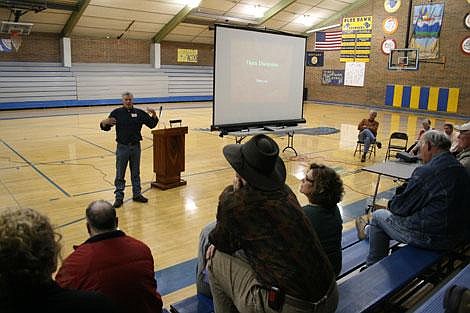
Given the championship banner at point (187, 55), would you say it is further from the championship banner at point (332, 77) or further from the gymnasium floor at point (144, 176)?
the gymnasium floor at point (144, 176)

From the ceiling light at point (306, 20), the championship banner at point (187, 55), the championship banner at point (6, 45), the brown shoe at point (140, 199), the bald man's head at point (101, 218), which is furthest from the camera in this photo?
the championship banner at point (187, 55)

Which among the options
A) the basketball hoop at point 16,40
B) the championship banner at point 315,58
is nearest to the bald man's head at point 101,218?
the basketball hoop at point 16,40

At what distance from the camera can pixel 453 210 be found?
2990 mm

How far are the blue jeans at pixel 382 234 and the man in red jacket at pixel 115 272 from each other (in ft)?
6.66

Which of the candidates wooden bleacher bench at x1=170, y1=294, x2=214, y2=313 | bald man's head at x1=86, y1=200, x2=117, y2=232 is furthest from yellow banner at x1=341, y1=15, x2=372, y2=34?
bald man's head at x1=86, y1=200, x2=117, y2=232

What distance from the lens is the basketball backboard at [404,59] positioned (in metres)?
17.1

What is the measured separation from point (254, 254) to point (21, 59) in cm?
1706

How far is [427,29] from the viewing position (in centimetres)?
1700

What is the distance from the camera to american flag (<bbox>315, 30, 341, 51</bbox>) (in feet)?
67.6

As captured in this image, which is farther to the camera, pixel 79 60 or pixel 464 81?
pixel 79 60

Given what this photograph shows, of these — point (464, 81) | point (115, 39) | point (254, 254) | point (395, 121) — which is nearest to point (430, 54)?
point (464, 81)

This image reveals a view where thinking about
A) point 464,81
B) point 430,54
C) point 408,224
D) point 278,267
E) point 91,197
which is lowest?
point 91,197

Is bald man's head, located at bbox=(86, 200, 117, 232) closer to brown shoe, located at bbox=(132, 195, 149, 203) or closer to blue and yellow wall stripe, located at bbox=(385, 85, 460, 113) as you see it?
brown shoe, located at bbox=(132, 195, 149, 203)

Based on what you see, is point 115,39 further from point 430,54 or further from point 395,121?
point 430,54
